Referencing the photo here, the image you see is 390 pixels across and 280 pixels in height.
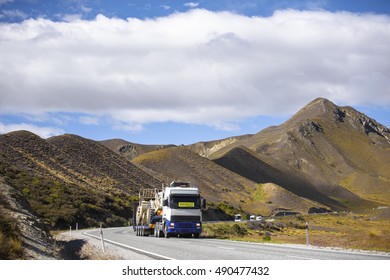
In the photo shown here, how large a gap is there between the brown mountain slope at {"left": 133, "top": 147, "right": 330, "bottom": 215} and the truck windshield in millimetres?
96301

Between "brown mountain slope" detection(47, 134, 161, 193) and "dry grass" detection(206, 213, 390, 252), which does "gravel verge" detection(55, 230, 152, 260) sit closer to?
"dry grass" detection(206, 213, 390, 252)

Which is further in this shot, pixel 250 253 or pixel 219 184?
pixel 219 184

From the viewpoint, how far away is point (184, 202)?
34688 mm

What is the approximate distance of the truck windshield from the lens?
34.6 metres

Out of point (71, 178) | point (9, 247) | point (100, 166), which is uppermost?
point (100, 166)

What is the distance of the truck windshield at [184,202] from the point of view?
3459cm

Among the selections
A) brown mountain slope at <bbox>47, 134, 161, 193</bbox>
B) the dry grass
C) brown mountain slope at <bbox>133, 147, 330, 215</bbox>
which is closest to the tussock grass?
the dry grass

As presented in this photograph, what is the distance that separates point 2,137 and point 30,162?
49.4 feet

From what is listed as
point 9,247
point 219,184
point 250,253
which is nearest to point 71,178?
point 219,184

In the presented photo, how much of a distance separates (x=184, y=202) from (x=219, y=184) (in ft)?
399

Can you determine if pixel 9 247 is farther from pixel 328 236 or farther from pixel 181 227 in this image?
pixel 328 236
